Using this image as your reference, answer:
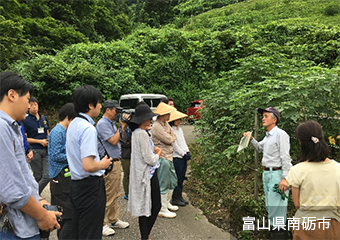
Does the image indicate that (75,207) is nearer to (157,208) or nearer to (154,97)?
(157,208)

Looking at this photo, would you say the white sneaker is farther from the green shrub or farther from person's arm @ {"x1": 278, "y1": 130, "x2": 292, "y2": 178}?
the green shrub

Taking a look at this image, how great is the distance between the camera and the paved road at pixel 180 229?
12.0 ft

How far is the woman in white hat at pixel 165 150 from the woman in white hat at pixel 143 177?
86cm

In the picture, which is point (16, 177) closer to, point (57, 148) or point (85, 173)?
point (85, 173)

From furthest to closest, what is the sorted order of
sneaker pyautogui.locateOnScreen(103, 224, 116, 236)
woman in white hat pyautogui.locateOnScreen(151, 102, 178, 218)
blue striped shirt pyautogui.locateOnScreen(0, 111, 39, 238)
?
woman in white hat pyautogui.locateOnScreen(151, 102, 178, 218) < sneaker pyautogui.locateOnScreen(103, 224, 116, 236) < blue striped shirt pyautogui.locateOnScreen(0, 111, 39, 238)

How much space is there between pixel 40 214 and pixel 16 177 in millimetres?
307

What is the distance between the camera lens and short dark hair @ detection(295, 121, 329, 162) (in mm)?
2156

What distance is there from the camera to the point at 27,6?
19.0 metres

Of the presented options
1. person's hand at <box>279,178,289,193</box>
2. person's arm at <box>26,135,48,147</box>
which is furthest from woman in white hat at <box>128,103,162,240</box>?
person's arm at <box>26,135,48,147</box>

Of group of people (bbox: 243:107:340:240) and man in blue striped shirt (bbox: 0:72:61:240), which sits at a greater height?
man in blue striped shirt (bbox: 0:72:61:240)

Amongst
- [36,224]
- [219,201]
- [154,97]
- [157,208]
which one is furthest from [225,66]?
[36,224]

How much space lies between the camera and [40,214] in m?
1.58

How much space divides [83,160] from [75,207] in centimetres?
52

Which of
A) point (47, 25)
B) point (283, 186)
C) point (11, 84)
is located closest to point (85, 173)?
point (11, 84)
